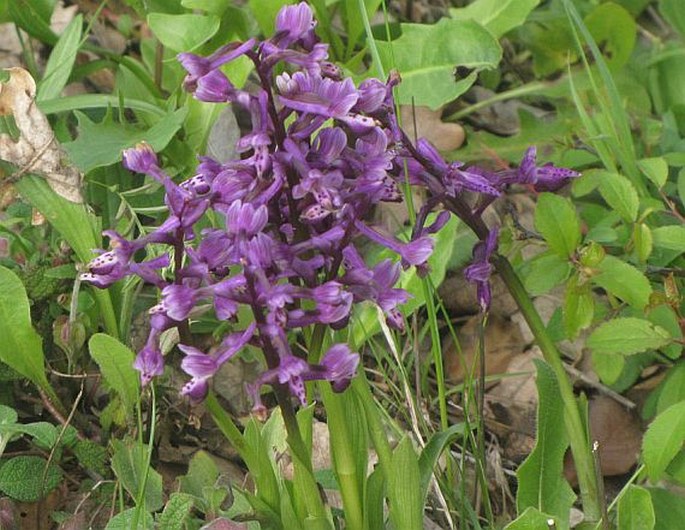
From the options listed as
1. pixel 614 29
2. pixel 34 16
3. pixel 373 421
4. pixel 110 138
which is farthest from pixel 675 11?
pixel 373 421

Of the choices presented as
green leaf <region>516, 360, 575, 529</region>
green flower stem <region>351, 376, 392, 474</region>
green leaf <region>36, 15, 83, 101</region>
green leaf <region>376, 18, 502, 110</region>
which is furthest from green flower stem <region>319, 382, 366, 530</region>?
green leaf <region>36, 15, 83, 101</region>

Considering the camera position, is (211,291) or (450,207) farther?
(450,207)

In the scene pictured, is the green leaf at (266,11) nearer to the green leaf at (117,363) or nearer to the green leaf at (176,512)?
the green leaf at (117,363)

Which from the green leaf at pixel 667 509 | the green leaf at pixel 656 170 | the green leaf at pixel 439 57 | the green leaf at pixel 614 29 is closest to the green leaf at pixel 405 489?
the green leaf at pixel 667 509

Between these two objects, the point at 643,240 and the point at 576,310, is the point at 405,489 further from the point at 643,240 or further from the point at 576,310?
the point at 643,240

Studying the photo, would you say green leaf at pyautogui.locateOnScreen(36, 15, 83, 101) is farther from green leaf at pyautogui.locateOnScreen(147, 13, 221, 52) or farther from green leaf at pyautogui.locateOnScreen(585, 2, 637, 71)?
green leaf at pyautogui.locateOnScreen(585, 2, 637, 71)

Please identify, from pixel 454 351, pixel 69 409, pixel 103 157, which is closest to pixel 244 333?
pixel 69 409

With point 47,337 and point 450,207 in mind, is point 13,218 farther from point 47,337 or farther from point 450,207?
point 450,207
